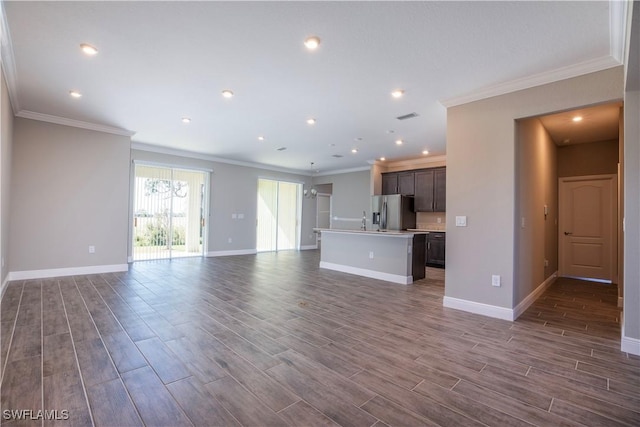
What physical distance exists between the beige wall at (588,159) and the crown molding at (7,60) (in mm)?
8314

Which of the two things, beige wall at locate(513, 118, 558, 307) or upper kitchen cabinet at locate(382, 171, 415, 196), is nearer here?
beige wall at locate(513, 118, 558, 307)

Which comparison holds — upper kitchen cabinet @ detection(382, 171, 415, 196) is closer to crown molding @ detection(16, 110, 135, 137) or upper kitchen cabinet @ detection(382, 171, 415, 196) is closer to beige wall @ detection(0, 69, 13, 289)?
crown molding @ detection(16, 110, 135, 137)

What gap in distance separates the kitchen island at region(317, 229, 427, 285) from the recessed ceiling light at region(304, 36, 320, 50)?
3.33 meters

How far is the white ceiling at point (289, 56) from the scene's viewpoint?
2.24 metres

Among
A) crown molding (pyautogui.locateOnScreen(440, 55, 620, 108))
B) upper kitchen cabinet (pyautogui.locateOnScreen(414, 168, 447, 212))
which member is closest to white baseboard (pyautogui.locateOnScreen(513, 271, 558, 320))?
crown molding (pyautogui.locateOnScreen(440, 55, 620, 108))

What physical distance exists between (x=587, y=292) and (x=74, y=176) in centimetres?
878

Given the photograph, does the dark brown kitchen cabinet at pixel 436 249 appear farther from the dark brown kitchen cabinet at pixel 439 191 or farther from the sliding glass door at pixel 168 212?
the sliding glass door at pixel 168 212

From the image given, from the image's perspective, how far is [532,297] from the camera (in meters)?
4.05

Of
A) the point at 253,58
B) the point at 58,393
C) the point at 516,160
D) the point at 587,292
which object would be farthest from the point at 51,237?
the point at 587,292

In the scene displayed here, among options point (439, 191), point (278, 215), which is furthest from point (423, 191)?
point (278, 215)

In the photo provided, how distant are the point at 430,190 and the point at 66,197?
7.55m

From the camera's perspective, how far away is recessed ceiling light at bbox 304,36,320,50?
2.55 meters

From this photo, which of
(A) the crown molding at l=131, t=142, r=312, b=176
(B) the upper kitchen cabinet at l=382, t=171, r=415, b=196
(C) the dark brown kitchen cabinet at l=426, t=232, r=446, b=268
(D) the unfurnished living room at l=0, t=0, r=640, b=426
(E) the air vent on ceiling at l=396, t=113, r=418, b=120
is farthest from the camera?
(B) the upper kitchen cabinet at l=382, t=171, r=415, b=196

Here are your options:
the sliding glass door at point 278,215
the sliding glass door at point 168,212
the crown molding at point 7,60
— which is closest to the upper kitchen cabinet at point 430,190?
the sliding glass door at point 278,215
